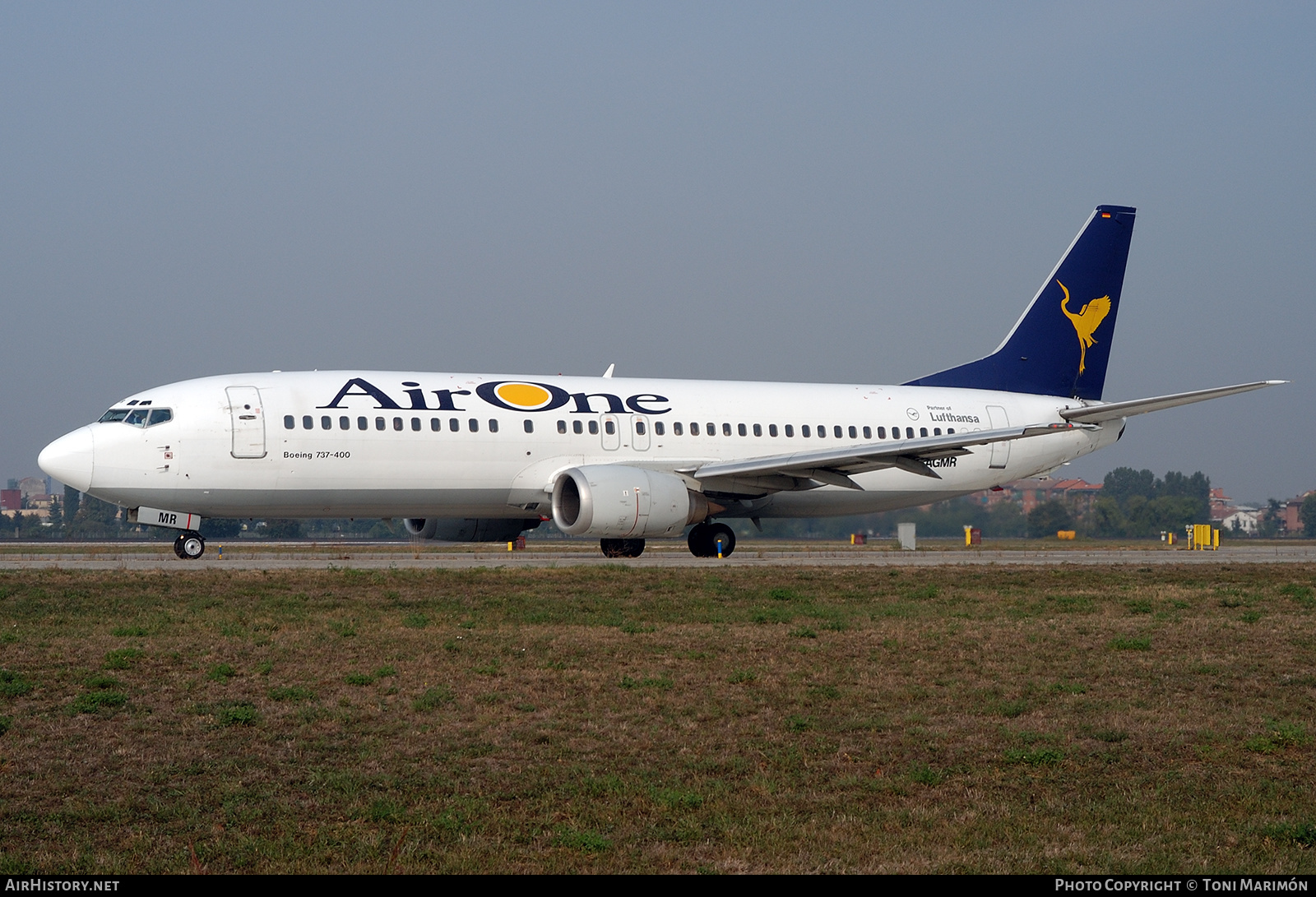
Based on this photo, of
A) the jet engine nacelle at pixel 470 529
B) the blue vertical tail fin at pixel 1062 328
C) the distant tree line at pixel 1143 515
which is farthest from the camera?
the distant tree line at pixel 1143 515

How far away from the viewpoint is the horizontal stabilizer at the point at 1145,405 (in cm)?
2672

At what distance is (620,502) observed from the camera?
83.7ft

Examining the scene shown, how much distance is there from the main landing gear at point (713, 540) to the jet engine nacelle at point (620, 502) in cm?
215

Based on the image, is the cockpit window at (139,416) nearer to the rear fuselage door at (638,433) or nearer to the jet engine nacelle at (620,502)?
the jet engine nacelle at (620,502)

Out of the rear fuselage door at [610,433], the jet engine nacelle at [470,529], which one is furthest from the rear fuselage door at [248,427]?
the rear fuselage door at [610,433]

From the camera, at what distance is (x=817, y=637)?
1434 cm

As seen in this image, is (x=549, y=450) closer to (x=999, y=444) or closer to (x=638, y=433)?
(x=638, y=433)

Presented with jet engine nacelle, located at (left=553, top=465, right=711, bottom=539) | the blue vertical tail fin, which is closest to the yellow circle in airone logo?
jet engine nacelle, located at (left=553, top=465, right=711, bottom=539)

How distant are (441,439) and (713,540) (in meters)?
6.82

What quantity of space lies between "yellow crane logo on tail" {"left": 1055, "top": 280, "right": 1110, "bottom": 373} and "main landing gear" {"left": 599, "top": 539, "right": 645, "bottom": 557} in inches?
533

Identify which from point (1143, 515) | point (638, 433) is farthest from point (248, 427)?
point (1143, 515)

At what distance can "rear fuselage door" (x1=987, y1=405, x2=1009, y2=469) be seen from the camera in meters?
32.6

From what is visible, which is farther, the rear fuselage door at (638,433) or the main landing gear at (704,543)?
the main landing gear at (704,543)

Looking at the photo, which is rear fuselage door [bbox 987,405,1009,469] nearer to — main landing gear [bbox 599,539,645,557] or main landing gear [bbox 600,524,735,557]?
main landing gear [bbox 600,524,735,557]
